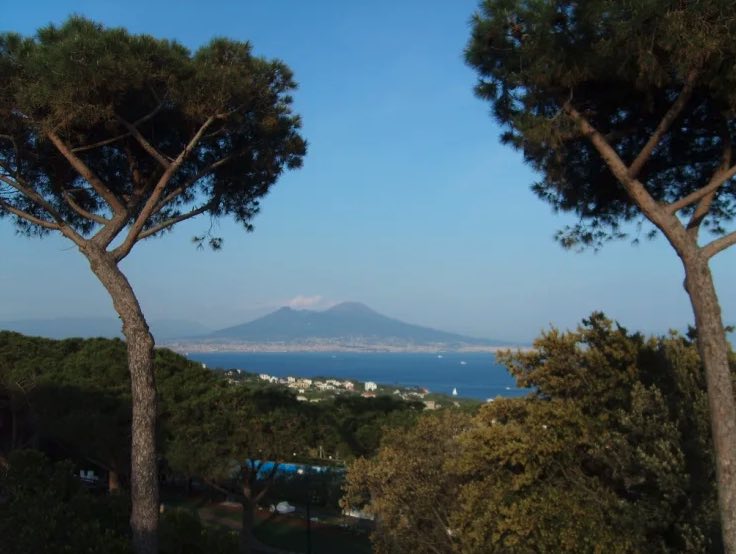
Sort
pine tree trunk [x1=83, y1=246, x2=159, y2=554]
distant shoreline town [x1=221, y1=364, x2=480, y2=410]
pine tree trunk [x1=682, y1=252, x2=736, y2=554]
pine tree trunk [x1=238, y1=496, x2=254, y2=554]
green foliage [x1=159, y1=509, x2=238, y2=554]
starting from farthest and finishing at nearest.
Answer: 1. distant shoreline town [x1=221, y1=364, x2=480, y2=410]
2. pine tree trunk [x1=238, y1=496, x2=254, y2=554]
3. green foliage [x1=159, y1=509, x2=238, y2=554]
4. pine tree trunk [x1=83, y1=246, x2=159, y2=554]
5. pine tree trunk [x1=682, y1=252, x2=736, y2=554]

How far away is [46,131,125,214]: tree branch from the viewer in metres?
6.83

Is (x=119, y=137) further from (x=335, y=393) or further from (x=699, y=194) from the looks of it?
(x=335, y=393)

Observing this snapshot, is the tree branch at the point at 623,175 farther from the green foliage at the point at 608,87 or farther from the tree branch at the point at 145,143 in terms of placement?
the tree branch at the point at 145,143

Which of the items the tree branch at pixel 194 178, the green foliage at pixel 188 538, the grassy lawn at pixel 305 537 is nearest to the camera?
the green foliage at pixel 188 538

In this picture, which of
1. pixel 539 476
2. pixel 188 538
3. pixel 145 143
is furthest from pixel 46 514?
pixel 539 476

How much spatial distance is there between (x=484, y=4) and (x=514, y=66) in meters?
0.56

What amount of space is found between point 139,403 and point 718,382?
4692mm

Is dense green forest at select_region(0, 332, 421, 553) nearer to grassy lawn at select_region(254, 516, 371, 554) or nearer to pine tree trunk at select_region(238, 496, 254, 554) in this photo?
pine tree trunk at select_region(238, 496, 254, 554)

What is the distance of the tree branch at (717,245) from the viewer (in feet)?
16.4

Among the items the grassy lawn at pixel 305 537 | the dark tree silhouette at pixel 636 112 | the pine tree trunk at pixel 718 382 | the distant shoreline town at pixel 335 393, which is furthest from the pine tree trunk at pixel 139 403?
the grassy lawn at pixel 305 537

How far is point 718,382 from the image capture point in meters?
4.72

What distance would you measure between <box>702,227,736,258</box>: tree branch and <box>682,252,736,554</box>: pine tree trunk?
0.21 feet

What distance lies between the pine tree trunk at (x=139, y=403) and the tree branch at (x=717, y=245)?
470 centimetres

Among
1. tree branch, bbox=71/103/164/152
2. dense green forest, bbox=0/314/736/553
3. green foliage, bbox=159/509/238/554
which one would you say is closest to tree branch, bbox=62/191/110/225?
tree branch, bbox=71/103/164/152
